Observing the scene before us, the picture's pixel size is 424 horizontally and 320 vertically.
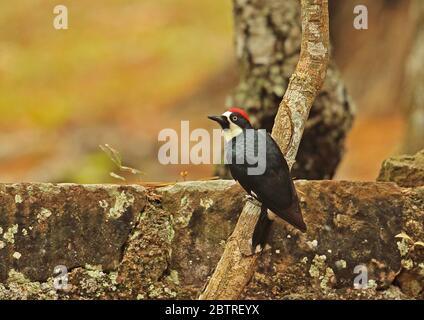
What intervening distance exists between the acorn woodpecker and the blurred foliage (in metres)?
10.8

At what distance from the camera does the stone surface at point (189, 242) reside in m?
3.36

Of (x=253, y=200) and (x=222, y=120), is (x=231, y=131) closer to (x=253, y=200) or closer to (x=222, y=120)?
(x=222, y=120)

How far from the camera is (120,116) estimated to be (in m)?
13.9

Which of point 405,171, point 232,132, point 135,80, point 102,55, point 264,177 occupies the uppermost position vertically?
point 232,132

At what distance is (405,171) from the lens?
12.0ft

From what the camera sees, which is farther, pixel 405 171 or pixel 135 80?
pixel 135 80

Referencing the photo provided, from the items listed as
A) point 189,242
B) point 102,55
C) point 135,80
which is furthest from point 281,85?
point 102,55

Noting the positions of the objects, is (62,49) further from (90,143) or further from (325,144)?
(325,144)

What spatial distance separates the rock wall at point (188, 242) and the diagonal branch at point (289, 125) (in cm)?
34

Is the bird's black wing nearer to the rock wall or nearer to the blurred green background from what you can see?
the rock wall

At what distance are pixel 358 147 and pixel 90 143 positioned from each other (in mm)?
3435

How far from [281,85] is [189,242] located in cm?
188

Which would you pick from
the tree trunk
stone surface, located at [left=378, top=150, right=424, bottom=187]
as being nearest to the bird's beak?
stone surface, located at [left=378, top=150, right=424, bottom=187]

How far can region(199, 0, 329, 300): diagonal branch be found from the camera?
299cm
